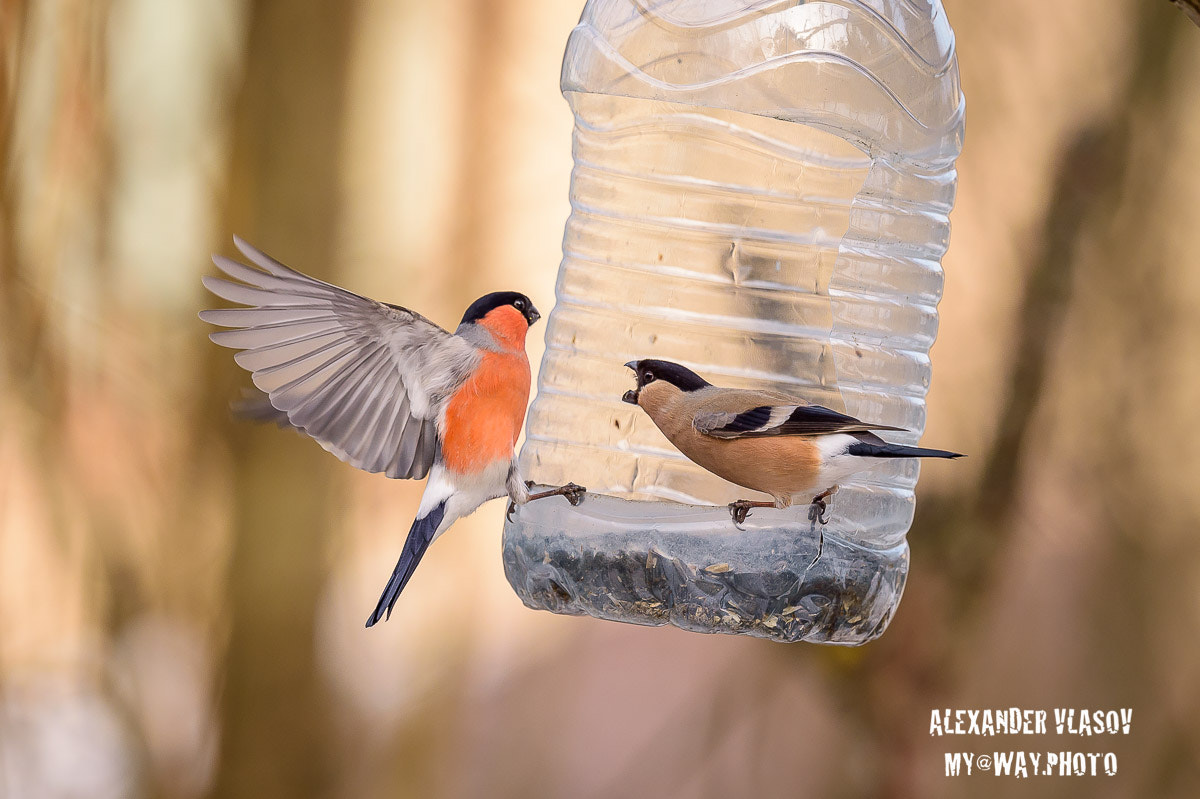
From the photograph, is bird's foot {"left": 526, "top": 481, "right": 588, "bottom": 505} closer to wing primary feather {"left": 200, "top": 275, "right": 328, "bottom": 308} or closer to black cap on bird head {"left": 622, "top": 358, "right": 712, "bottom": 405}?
black cap on bird head {"left": 622, "top": 358, "right": 712, "bottom": 405}

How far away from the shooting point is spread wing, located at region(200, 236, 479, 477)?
1290mm

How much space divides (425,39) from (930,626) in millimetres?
2377

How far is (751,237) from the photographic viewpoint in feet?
6.19

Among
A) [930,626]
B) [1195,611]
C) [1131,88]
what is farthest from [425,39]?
[1195,611]

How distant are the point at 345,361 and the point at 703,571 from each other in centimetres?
59

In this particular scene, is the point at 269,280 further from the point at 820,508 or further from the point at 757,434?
the point at 820,508

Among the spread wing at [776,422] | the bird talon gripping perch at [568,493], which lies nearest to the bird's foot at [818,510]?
the spread wing at [776,422]

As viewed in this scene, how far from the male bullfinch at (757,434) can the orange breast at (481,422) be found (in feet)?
0.74

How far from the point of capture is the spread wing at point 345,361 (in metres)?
1.29

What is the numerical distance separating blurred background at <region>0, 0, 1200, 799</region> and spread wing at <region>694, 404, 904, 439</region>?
1860mm

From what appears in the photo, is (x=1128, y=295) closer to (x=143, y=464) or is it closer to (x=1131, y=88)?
(x=1131, y=88)

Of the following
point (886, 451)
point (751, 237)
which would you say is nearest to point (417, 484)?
point (751, 237)

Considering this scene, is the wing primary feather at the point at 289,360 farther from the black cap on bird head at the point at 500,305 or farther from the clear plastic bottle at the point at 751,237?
the clear plastic bottle at the point at 751,237

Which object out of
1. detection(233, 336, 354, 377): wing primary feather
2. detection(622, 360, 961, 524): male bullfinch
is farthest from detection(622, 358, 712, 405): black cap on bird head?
detection(233, 336, 354, 377): wing primary feather
